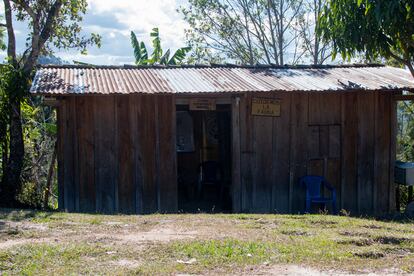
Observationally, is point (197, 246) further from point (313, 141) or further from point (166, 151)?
point (313, 141)

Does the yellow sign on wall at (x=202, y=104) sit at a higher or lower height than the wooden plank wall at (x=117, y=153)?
higher

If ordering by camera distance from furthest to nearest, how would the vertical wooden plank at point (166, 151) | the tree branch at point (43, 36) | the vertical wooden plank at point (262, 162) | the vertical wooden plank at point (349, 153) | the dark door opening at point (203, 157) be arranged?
the dark door opening at point (203, 157), the tree branch at point (43, 36), the vertical wooden plank at point (349, 153), the vertical wooden plank at point (262, 162), the vertical wooden plank at point (166, 151)

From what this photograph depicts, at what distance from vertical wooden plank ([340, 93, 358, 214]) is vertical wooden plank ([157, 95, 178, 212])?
3.54 metres

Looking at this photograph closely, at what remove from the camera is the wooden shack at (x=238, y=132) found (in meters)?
10.9

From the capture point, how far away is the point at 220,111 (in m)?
14.4

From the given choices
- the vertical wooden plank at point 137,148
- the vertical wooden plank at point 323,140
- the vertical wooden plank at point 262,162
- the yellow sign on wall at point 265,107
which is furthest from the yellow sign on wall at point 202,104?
the vertical wooden plank at point 323,140

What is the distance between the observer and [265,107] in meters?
11.5

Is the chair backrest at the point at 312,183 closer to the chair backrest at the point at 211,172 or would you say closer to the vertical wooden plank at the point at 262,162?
the vertical wooden plank at the point at 262,162

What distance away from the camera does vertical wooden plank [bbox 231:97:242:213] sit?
1142 centimetres

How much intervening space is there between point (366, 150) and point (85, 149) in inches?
225

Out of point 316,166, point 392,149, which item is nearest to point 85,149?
point 316,166

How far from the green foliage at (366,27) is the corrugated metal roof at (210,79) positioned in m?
1.08

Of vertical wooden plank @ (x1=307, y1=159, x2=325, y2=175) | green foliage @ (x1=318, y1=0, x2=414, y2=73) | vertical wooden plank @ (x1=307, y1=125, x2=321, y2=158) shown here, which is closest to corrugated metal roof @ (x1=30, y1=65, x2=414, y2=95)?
vertical wooden plank @ (x1=307, y1=125, x2=321, y2=158)

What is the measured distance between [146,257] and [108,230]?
1719mm
